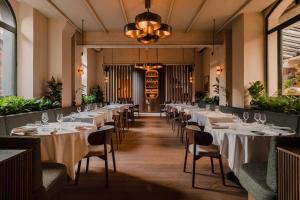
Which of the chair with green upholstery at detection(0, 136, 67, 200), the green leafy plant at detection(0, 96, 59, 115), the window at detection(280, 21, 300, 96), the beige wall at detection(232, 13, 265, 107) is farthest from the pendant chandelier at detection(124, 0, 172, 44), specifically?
the chair with green upholstery at detection(0, 136, 67, 200)

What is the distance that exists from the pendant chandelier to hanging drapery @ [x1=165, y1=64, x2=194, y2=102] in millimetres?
10520

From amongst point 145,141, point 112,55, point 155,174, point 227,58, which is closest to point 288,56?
point 227,58

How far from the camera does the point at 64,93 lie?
8.48 meters

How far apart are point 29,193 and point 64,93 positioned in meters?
6.80

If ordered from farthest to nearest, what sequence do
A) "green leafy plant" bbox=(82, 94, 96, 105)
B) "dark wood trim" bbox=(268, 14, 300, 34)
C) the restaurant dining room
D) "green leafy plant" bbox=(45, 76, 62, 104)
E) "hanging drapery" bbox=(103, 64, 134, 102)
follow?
1. "hanging drapery" bbox=(103, 64, 134, 102)
2. "green leafy plant" bbox=(82, 94, 96, 105)
3. "green leafy plant" bbox=(45, 76, 62, 104)
4. "dark wood trim" bbox=(268, 14, 300, 34)
5. the restaurant dining room

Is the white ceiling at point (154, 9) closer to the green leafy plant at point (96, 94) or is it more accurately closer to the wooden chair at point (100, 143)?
the wooden chair at point (100, 143)

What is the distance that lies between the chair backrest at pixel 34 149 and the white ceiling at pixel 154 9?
544cm

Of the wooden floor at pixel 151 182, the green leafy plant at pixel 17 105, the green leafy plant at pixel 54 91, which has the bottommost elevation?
the wooden floor at pixel 151 182

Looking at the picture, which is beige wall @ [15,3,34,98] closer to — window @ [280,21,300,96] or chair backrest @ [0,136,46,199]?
chair backrest @ [0,136,46,199]

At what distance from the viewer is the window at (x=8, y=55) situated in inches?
260

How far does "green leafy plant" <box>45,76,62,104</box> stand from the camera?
7.78 metres

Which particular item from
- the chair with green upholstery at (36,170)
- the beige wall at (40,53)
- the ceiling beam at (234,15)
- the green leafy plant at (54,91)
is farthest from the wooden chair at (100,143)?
the ceiling beam at (234,15)

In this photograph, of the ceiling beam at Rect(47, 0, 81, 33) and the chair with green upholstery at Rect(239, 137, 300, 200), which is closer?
the chair with green upholstery at Rect(239, 137, 300, 200)

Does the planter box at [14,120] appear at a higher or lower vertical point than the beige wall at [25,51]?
→ lower
